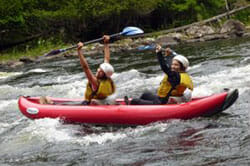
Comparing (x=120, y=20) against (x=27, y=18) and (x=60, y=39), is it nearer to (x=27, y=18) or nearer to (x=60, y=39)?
(x=60, y=39)

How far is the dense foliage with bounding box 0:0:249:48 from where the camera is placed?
22.8 meters

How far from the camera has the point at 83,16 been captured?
2303 cm

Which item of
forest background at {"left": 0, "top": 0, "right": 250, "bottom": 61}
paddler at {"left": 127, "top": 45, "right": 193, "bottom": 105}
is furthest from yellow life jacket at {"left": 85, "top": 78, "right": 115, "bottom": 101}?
forest background at {"left": 0, "top": 0, "right": 250, "bottom": 61}

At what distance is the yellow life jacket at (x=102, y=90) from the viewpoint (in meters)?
5.73

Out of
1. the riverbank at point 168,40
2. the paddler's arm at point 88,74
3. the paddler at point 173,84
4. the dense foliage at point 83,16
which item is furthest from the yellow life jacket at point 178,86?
the dense foliage at point 83,16

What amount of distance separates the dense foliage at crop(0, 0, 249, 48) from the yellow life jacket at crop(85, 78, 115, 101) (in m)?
17.2

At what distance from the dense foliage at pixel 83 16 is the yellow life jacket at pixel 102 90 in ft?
56.4

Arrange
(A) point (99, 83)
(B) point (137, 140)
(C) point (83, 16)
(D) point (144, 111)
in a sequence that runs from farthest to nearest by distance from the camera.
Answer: (C) point (83, 16) < (A) point (99, 83) < (D) point (144, 111) < (B) point (137, 140)

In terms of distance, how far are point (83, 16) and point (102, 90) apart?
702 inches

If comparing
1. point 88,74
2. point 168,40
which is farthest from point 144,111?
point 168,40

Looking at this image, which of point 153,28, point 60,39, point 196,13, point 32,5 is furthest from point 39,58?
point 196,13

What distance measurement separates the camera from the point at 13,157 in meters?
4.76

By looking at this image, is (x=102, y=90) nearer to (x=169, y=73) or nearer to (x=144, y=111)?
(x=144, y=111)

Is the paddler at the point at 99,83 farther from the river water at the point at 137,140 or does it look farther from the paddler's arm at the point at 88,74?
Answer: the river water at the point at 137,140
